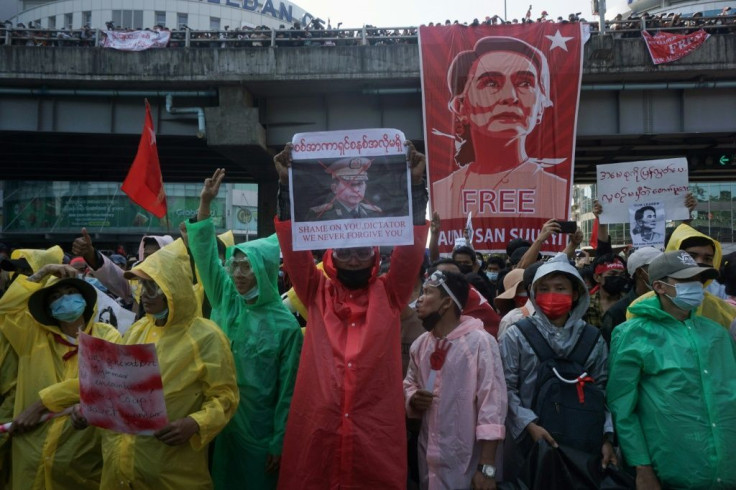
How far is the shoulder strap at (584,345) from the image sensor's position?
3.48 meters

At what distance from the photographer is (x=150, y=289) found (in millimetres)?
3570

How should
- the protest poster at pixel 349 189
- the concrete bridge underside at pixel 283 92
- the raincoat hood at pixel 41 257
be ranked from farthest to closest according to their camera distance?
the concrete bridge underside at pixel 283 92, the raincoat hood at pixel 41 257, the protest poster at pixel 349 189

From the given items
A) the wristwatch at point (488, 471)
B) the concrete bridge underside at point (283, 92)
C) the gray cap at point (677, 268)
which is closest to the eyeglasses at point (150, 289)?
the wristwatch at point (488, 471)

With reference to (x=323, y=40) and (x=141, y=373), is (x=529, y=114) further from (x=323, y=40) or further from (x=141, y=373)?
(x=141, y=373)

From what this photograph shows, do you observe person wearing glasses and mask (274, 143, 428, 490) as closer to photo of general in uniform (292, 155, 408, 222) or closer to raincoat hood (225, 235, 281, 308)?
photo of general in uniform (292, 155, 408, 222)

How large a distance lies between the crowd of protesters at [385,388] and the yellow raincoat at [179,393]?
0.01m

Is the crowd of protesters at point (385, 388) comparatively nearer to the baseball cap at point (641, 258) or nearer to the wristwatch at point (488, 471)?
the wristwatch at point (488, 471)

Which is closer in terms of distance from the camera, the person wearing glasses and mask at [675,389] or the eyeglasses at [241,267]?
the person wearing glasses and mask at [675,389]

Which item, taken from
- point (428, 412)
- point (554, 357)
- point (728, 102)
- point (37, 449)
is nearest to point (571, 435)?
point (554, 357)

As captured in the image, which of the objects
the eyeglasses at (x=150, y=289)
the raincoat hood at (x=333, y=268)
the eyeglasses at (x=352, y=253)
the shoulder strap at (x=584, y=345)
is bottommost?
the shoulder strap at (x=584, y=345)

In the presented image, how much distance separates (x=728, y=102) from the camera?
16.9 metres

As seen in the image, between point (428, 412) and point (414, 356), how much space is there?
1.18ft

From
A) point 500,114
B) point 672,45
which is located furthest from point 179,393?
point 672,45

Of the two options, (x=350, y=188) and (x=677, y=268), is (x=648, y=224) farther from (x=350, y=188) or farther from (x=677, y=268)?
(x=350, y=188)
